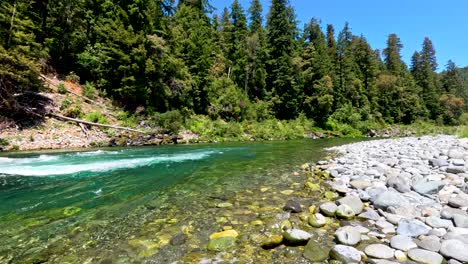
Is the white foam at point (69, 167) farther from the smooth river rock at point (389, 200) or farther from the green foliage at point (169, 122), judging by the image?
the green foliage at point (169, 122)

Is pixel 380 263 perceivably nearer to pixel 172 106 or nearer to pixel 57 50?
pixel 172 106

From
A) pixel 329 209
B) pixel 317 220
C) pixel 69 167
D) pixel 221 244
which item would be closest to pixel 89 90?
pixel 69 167

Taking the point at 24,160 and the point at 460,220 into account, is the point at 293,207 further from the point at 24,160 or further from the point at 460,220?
the point at 24,160

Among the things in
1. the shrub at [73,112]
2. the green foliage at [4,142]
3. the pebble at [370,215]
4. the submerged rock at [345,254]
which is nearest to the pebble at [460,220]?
the pebble at [370,215]

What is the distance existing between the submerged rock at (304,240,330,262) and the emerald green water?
0.53 m

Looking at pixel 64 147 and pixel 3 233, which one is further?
pixel 64 147

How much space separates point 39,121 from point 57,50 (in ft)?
35.3

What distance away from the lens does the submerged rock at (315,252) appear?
370 cm

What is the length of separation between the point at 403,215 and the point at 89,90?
23.6 meters

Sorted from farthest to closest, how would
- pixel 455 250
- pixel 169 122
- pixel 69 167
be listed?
pixel 169 122
pixel 69 167
pixel 455 250

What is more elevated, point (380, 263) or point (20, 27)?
point (20, 27)

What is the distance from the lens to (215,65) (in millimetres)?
37094

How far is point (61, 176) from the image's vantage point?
856 centimetres

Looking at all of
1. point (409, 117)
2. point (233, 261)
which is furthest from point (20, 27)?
point (409, 117)
